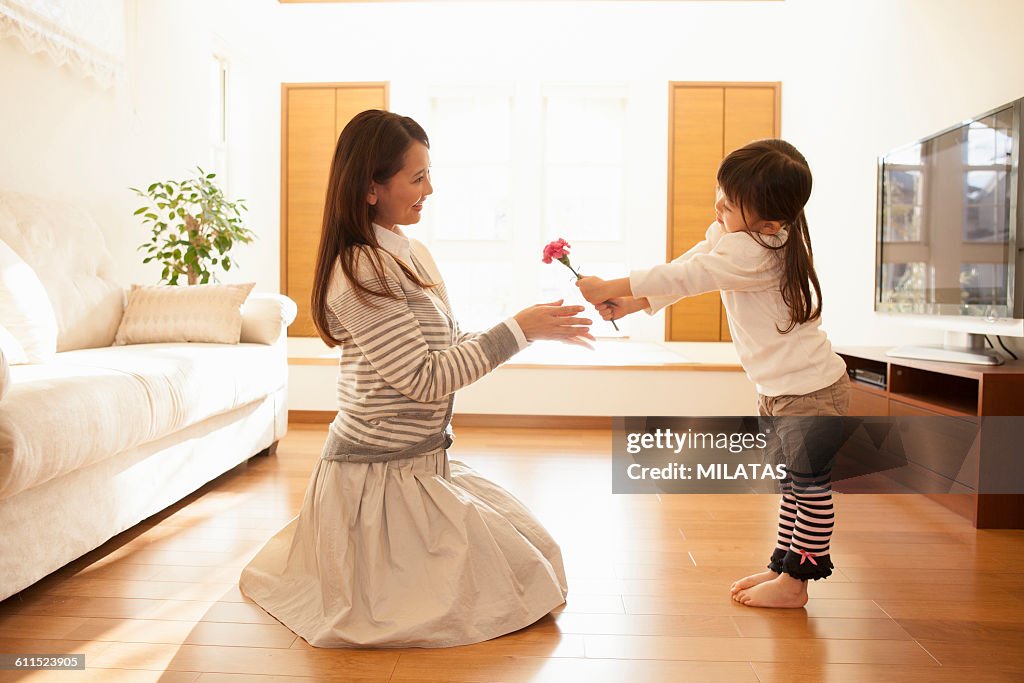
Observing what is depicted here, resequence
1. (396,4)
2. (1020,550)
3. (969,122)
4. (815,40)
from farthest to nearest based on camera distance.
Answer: (396,4) < (815,40) < (969,122) < (1020,550)

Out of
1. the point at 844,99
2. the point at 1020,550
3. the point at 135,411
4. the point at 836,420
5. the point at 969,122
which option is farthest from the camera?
the point at 844,99

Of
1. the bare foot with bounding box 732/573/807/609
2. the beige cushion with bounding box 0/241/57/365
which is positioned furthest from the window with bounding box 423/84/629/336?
the bare foot with bounding box 732/573/807/609

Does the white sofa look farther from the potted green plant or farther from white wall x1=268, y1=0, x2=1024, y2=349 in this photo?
white wall x1=268, y1=0, x2=1024, y2=349

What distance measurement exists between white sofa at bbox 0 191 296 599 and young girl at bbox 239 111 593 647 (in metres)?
0.54

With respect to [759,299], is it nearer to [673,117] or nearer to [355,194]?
[355,194]

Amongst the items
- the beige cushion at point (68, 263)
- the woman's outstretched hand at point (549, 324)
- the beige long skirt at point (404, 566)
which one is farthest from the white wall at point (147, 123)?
the woman's outstretched hand at point (549, 324)

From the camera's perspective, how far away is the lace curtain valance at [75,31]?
9.57ft

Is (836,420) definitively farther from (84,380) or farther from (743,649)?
(84,380)

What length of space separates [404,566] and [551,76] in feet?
16.2

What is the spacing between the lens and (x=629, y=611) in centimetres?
177

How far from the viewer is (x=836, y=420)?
69.6 inches

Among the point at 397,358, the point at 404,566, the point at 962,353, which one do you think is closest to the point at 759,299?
the point at 397,358

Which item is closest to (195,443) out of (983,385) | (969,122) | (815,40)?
(983,385)

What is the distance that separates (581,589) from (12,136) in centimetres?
262
